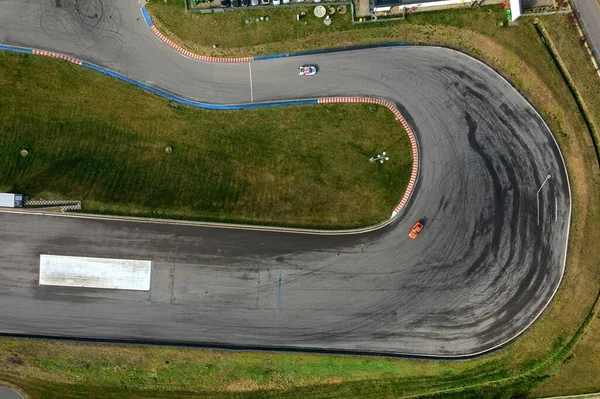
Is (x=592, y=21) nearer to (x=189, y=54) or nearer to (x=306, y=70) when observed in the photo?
(x=306, y=70)

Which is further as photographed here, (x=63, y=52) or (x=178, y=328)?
(x=63, y=52)

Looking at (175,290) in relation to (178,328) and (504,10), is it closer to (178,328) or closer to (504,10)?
(178,328)

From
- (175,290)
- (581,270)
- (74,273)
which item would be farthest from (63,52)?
(581,270)

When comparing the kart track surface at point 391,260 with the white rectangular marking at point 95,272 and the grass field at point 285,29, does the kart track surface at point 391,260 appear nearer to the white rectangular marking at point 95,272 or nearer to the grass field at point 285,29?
the white rectangular marking at point 95,272

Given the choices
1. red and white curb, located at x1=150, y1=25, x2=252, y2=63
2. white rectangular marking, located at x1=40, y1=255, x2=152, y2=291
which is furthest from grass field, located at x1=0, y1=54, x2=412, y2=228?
red and white curb, located at x1=150, y1=25, x2=252, y2=63

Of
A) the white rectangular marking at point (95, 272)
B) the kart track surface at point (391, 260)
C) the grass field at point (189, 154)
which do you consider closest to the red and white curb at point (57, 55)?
the grass field at point (189, 154)
